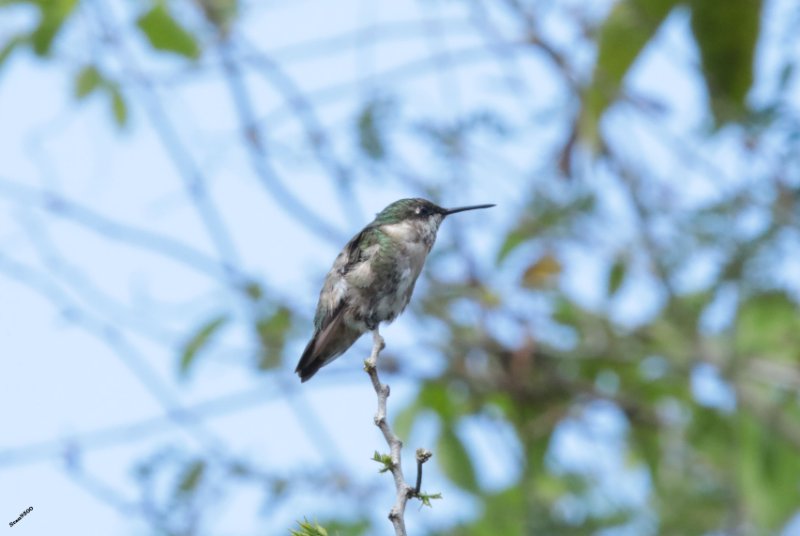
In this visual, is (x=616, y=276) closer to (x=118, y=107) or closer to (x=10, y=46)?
(x=118, y=107)

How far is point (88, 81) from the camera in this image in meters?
6.36

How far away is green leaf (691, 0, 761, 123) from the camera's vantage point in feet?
15.4

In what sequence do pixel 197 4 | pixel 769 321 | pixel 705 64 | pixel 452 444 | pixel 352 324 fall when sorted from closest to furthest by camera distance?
pixel 352 324, pixel 705 64, pixel 769 321, pixel 452 444, pixel 197 4

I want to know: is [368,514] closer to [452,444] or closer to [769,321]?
[452,444]

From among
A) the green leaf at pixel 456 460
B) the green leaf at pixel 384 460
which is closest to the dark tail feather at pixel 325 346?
the green leaf at pixel 384 460

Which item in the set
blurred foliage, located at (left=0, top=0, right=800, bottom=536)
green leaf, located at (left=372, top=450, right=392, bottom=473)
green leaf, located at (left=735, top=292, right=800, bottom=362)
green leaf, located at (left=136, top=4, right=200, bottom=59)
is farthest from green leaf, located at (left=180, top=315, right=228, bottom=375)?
green leaf, located at (left=372, top=450, right=392, bottom=473)

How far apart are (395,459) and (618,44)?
128 inches

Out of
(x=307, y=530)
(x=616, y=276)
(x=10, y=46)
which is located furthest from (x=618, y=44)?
(x=307, y=530)

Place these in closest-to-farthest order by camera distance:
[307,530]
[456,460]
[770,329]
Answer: [307,530], [770,329], [456,460]

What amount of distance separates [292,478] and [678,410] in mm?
2107

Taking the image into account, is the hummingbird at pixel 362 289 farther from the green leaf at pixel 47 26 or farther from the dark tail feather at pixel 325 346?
the green leaf at pixel 47 26

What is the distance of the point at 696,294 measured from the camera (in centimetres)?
627

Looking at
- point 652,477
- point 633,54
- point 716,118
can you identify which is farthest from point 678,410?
point 633,54

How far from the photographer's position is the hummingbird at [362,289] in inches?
147
